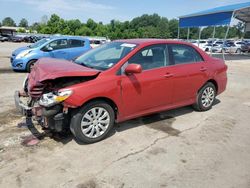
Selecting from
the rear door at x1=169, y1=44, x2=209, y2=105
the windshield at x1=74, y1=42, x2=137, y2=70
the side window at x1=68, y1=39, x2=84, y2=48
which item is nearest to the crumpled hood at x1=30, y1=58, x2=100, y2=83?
the windshield at x1=74, y1=42, x2=137, y2=70

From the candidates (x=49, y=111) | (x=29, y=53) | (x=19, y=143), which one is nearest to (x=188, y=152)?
(x=49, y=111)

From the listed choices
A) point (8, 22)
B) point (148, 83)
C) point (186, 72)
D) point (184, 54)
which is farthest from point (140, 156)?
point (8, 22)

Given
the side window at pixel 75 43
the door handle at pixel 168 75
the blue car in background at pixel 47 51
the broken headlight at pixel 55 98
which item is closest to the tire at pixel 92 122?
the broken headlight at pixel 55 98

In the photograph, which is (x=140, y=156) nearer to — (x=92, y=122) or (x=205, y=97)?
(x=92, y=122)

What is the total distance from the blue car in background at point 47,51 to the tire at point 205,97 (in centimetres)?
681

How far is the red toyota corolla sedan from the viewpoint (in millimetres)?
3814

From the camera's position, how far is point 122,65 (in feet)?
14.0

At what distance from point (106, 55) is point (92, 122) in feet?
4.76

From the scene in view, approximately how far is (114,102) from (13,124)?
82.1 inches

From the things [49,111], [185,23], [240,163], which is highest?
[185,23]

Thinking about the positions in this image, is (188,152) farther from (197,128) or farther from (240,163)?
(197,128)

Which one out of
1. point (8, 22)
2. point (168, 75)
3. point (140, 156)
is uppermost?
point (8, 22)

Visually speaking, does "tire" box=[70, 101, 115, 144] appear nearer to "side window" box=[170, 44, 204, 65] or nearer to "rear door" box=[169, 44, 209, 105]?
"rear door" box=[169, 44, 209, 105]

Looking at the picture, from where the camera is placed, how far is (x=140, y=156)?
3.76 m
